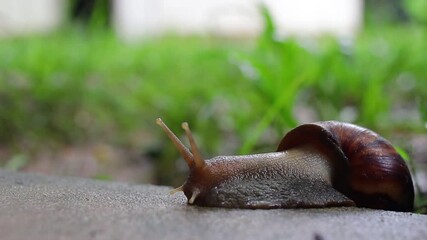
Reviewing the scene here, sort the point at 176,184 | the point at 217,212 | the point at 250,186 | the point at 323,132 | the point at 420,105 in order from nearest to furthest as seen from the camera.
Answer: the point at 217,212
the point at 250,186
the point at 323,132
the point at 420,105
the point at 176,184

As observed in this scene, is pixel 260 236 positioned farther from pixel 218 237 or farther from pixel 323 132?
pixel 323 132

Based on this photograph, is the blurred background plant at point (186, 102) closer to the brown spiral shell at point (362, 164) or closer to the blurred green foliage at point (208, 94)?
the blurred green foliage at point (208, 94)

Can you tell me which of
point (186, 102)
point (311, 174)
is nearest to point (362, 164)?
point (311, 174)

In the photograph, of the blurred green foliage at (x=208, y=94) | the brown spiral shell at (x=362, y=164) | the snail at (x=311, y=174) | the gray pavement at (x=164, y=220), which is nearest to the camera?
the gray pavement at (x=164, y=220)

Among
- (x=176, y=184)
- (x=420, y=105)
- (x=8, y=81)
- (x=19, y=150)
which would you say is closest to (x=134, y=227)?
(x=420, y=105)

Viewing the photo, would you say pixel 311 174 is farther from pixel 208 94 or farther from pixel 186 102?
pixel 208 94

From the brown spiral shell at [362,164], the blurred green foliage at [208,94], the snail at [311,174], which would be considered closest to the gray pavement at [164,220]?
the snail at [311,174]

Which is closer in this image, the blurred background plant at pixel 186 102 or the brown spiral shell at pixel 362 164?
the brown spiral shell at pixel 362 164
